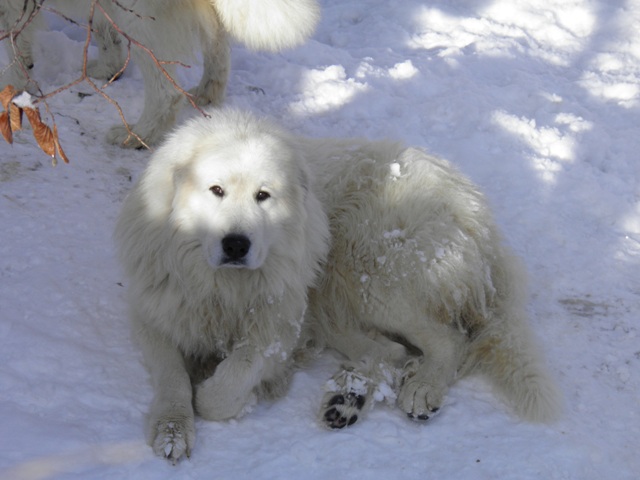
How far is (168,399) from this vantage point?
311 cm

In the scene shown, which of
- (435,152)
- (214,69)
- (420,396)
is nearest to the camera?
(420,396)

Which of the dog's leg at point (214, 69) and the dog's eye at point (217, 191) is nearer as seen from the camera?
the dog's eye at point (217, 191)

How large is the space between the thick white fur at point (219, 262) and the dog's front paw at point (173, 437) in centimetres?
6

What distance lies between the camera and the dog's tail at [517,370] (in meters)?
3.27

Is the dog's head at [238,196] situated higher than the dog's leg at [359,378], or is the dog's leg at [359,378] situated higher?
the dog's head at [238,196]

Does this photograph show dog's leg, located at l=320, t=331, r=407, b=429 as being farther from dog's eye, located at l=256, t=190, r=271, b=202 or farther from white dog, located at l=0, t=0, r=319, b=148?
white dog, located at l=0, t=0, r=319, b=148

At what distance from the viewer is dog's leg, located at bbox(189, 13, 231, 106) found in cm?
553

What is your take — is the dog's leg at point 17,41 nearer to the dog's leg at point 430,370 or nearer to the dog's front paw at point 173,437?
the dog's front paw at point 173,437

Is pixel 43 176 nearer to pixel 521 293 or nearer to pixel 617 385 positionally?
pixel 521 293

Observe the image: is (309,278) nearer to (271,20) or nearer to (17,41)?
(271,20)

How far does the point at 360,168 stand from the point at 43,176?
2.06m

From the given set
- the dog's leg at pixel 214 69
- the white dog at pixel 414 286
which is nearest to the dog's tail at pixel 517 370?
the white dog at pixel 414 286

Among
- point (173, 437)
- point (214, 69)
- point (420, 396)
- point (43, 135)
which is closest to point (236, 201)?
point (173, 437)

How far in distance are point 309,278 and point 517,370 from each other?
108 centimetres
